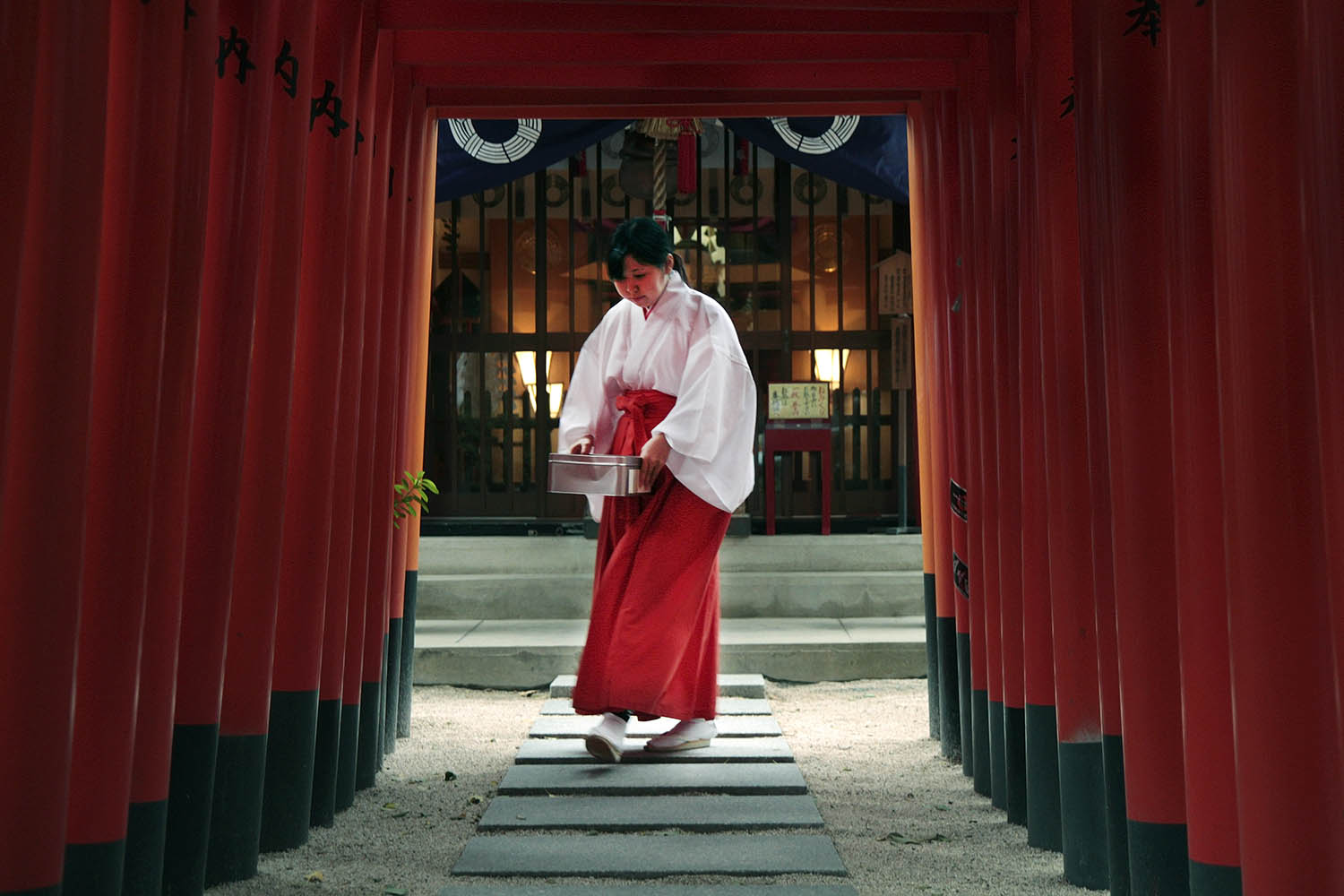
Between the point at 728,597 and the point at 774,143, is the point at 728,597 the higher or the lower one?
the lower one

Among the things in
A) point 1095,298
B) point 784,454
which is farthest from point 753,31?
point 784,454

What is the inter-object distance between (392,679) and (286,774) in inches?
52.7

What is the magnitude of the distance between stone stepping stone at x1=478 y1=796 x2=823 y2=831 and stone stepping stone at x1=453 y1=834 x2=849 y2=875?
65mm

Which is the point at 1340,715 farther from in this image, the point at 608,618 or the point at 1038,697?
the point at 608,618

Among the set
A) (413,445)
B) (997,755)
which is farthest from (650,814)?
(413,445)

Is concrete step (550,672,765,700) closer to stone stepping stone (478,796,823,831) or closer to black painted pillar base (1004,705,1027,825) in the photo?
stone stepping stone (478,796,823,831)

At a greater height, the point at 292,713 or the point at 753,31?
the point at 753,31

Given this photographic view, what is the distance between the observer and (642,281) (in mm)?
3922

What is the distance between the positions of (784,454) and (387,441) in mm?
6354

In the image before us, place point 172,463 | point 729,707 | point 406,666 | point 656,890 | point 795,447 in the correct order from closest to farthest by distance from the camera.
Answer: point 172,463
point 656,890
point 406,666
point 729,707
point 795,447

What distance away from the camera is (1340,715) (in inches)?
60.4

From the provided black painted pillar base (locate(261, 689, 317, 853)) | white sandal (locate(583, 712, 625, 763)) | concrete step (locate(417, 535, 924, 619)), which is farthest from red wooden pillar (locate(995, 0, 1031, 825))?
concrete step (locate(417, 535, 924, 619))

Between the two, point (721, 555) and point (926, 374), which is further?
point (721, 555)

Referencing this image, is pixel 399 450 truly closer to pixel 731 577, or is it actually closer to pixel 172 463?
pixel 172 463
